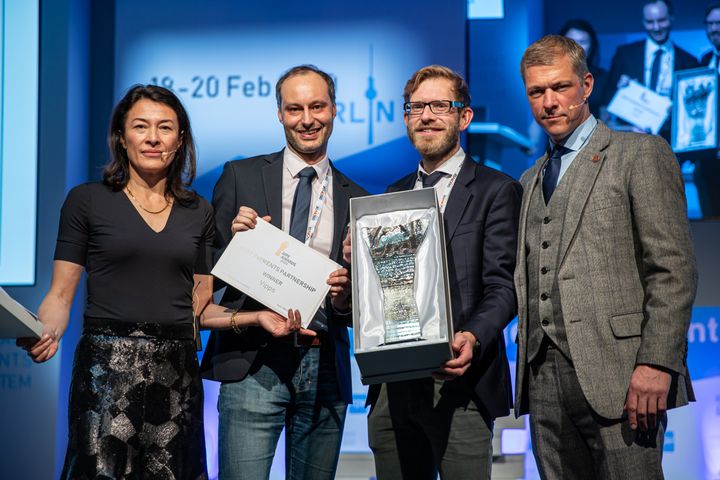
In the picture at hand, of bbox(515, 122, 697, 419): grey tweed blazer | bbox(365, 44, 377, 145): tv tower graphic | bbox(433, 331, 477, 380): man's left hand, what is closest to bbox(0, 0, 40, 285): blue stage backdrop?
bbox(365, 44, 377, 145): tv tower graphic

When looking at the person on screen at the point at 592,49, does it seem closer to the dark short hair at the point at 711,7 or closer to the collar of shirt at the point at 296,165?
the dark short hair at the point at 711,7

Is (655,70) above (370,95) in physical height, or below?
above

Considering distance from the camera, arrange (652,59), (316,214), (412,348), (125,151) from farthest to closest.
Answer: (652,59)
(316,214)
(125,151)
(412,348)

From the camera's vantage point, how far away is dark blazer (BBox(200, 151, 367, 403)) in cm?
245

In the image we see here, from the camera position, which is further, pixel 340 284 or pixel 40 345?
pixel 340 284

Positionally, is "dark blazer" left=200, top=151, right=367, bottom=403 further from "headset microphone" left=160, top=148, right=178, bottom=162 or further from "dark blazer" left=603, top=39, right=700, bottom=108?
"dark blazer" left=603, top=39, right=700, bottom=108

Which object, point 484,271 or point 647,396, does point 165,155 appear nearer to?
point 484,271

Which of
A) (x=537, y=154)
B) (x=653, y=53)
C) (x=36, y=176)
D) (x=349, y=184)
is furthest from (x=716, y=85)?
(x=36, y=176)

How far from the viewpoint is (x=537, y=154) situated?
14.7ft

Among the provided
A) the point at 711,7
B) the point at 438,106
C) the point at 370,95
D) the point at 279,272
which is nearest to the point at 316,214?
the point at 279,272

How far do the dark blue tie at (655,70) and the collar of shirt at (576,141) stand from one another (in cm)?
243

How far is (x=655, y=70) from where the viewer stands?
14.8 ft

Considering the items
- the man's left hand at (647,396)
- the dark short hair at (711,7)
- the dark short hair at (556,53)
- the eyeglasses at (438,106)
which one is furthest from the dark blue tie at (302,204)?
the dark short hair at (711,7)

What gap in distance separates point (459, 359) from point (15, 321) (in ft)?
3.87
